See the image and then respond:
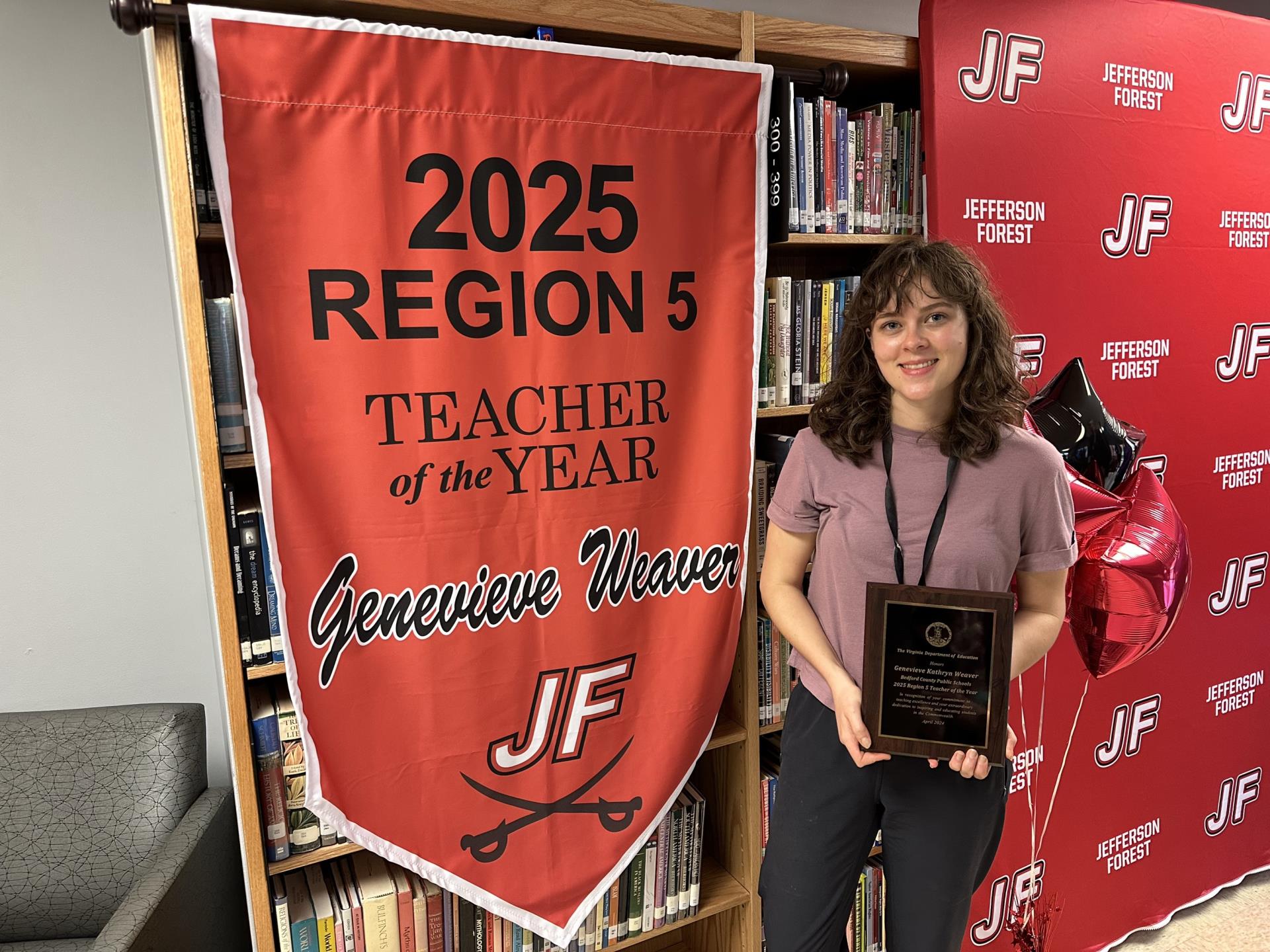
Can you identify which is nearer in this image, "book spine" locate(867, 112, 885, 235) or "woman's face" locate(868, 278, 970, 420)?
"woman's face" locate(868, 278, 970, 420)

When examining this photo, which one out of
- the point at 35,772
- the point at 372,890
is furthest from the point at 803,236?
the point at 35,772

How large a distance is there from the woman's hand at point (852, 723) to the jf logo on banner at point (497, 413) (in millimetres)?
455

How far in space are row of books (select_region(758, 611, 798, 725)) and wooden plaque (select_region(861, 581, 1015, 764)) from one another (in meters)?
0.63

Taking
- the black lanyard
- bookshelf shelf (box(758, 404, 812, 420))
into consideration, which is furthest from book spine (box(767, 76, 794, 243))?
the black lanyard

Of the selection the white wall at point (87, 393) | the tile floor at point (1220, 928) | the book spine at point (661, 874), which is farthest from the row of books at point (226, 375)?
the tile floor at point (1220, 928)

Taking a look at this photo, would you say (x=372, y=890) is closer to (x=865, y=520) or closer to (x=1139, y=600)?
(x=865, y=520)

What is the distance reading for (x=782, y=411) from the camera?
1.89 m

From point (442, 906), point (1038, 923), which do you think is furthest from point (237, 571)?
point (1038, 923)

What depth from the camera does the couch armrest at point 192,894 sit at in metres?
1.50

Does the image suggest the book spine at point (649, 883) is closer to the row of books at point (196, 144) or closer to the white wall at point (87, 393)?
the white wall at point (87, 393)

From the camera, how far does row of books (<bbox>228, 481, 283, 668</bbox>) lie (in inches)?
58.4

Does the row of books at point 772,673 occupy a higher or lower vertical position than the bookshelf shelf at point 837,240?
lower

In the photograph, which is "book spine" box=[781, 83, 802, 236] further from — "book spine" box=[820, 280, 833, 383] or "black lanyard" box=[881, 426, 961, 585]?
"black lanyard" box=[881, 426, 961, 585]

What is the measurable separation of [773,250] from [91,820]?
1982 mm
